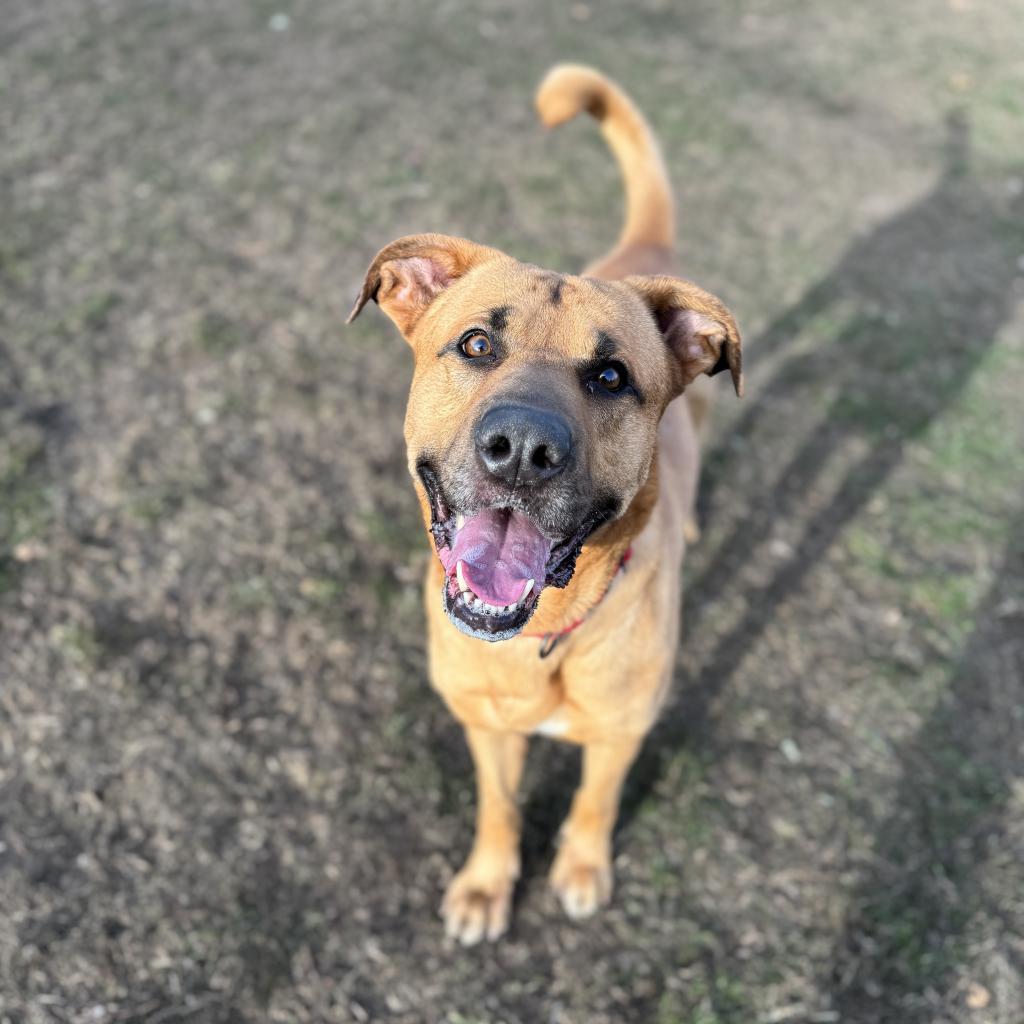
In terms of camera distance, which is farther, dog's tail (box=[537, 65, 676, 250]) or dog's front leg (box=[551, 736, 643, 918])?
dog's tail (box=[537, 65, 676, 250])

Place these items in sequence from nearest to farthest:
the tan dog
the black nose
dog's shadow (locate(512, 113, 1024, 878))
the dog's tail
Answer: the black nose → the tan dog → dog's shadow (locate(512, 113, 1024, 878)) → the dog's tail

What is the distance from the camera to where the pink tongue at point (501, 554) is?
2244mm

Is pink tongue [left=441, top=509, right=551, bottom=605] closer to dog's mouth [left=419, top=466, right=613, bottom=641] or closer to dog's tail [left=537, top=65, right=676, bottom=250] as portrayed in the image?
dog's mouth [left=419, top=466, right=613, bottom=641]

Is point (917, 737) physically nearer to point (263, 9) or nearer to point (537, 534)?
point (537, 534)

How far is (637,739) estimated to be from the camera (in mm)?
3000

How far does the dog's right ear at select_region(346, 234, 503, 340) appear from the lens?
2.58m

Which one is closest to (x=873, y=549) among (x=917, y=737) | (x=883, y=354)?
(x=917, y=737)

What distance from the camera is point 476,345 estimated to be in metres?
2.42

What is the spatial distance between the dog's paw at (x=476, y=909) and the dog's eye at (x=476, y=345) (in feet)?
7.02

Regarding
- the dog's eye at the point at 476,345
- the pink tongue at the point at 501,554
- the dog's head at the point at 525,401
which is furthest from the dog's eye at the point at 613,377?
the pink tongue at the point at 501,554

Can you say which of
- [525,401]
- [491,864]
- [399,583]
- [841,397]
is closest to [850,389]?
[841,397]

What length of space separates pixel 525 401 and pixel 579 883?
2.23 meters

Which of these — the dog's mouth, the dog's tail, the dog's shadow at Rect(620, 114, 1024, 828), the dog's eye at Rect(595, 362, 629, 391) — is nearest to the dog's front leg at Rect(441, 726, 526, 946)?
the dog's shadow at Rect(620, 114, 1024, 828)

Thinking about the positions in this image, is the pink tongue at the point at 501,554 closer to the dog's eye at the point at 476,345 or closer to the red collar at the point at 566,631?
the red collar at the point at 566,631
